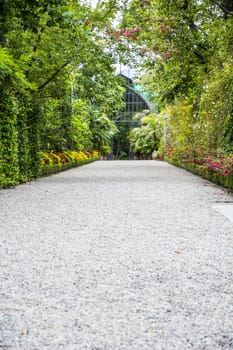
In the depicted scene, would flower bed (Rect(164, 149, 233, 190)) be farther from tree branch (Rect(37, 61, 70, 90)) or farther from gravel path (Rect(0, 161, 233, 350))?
tree branch (Rect(37, 61, 70, 90))

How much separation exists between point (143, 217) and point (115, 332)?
4287 mm

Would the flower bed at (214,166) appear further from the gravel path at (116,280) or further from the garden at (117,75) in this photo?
the gravel path at (116,280)

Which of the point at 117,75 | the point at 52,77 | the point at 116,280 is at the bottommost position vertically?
the point at 116,280

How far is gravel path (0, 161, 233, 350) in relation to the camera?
260 centimetres

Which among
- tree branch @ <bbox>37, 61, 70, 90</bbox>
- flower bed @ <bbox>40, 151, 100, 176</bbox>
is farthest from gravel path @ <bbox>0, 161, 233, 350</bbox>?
flower bed @ <bbox>40, 151, 100, 176</bbox>

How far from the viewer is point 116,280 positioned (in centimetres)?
369

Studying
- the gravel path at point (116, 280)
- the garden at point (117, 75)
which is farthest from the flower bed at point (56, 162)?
the gravel path at point (116, 280)

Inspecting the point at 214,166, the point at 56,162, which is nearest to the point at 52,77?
the point at 214,166

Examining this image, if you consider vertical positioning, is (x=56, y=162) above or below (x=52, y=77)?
below

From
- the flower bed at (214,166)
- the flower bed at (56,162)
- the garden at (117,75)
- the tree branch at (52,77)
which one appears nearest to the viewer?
the flower bed at (214,166)

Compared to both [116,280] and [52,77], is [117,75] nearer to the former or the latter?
[52,77]

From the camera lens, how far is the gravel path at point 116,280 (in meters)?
2.60

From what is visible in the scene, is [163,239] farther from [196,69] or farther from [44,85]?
[196,69]

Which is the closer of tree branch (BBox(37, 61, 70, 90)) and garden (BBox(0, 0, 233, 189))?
garden (BBox(0, 0, 233, 189))
